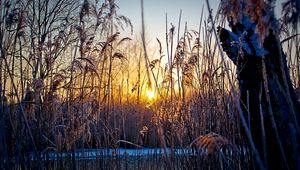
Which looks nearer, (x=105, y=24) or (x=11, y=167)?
(x=11, y=167)

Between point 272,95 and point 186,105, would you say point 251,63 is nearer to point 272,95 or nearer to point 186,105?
point 272,95

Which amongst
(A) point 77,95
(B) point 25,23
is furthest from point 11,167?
(B) point 25,23

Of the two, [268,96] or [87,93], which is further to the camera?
[87,93]

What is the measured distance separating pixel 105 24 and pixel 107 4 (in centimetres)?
26

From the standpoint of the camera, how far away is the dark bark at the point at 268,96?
1.55 metres

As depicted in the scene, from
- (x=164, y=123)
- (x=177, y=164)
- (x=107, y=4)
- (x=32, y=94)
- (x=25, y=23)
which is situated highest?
(x=107, y=4)

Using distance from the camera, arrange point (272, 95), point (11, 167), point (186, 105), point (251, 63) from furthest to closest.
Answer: point (186, 105) < point (11, 167) < point (251, 63) < point (272, 95)

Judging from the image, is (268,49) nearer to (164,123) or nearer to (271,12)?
(271,12)

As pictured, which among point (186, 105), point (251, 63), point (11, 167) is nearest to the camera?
point (251, 63)

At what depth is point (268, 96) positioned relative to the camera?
4.79 ft

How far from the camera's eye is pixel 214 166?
2414 mm

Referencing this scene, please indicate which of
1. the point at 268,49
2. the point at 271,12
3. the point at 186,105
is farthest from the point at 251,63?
the point at 186,105

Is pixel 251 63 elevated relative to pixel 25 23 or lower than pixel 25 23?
lower

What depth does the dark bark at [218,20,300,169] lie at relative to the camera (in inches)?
60.9
